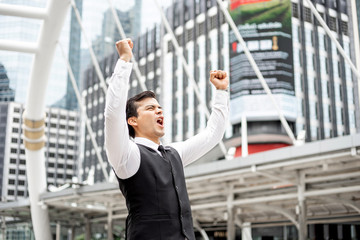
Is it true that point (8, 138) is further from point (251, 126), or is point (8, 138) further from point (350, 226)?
point (350, 226)

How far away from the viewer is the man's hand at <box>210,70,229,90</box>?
118 inches

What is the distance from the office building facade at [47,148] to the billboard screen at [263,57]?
56356 millimetres

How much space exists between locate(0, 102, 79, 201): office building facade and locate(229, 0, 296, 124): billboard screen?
2219 inches

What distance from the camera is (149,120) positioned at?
2635 mm

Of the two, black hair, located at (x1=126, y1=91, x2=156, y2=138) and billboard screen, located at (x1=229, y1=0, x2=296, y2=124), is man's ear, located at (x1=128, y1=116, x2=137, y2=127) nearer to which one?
black hair, located at (x1=126, y1=91, x2=156, y2=138)

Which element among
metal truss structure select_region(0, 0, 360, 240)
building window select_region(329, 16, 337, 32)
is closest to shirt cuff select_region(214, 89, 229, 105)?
metal truss structure select_region(0, 0, 360, 240)

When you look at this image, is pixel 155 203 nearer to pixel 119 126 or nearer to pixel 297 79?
pixel 119 126

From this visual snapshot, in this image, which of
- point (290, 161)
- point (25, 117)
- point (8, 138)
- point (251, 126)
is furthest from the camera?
point (8, 138)

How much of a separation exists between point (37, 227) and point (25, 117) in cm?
472

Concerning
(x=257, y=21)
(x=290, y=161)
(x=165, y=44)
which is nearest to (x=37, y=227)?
(x=290, y=161)

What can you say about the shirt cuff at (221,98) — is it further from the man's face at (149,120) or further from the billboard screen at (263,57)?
the billboard screen at (263,57)

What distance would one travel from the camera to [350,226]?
4434 cm

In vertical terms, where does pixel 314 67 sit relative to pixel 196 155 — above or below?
above

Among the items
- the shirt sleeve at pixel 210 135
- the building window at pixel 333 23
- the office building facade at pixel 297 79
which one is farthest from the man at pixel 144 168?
the building window at pixel 333 23
